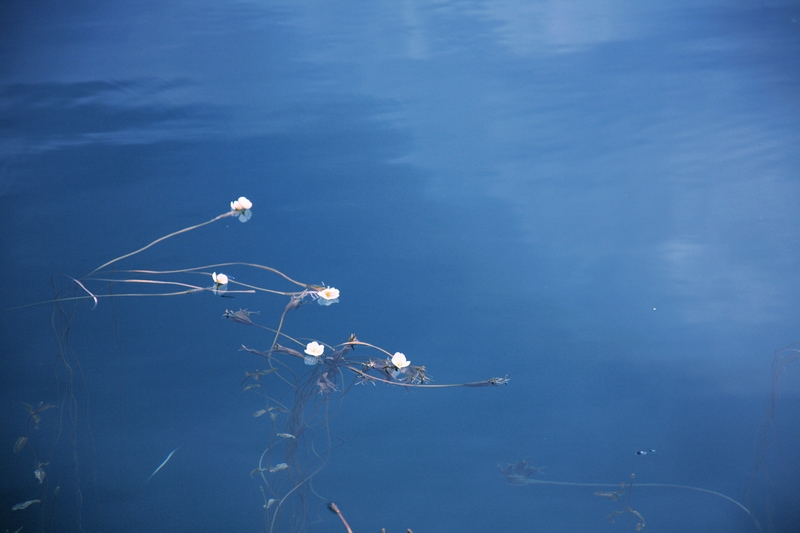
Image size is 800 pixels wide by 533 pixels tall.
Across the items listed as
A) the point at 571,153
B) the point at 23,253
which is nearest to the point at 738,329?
the point at 571,153

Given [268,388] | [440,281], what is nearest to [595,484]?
[440,281]

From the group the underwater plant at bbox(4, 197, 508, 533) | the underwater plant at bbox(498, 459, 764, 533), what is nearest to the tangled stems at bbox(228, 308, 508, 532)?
the underwater plant at bbox(4, 197, 508, 533)

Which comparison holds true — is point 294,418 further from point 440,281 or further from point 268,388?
point 440,281

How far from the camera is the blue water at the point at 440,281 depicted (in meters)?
1.62

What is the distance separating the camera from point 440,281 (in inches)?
65.6

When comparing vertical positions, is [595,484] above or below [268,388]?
below

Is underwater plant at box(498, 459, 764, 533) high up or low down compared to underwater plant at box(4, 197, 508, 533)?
down

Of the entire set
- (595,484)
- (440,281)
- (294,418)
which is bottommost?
(595,484)

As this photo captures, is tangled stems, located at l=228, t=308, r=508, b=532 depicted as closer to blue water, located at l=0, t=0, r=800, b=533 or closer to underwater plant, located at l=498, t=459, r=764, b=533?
blue water, located at l=0, t=0, r=800, b=533

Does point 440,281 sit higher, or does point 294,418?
point 440,281

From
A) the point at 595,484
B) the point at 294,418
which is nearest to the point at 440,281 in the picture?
the point at 294,418

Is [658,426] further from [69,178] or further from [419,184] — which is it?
[69,178]

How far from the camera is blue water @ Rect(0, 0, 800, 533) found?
162cm

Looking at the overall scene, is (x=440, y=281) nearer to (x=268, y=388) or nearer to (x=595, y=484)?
(x=268, y=388)
